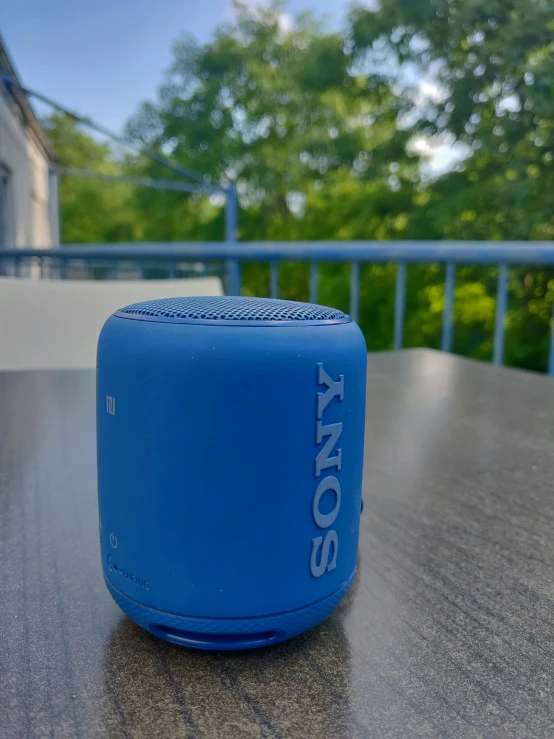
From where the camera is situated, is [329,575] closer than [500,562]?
Yes

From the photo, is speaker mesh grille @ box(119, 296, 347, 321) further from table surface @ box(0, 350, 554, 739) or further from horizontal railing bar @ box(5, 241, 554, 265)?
horizontal railing bar @ box(5, 241, 554, 265)

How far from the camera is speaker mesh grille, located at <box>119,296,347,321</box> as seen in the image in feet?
1.18

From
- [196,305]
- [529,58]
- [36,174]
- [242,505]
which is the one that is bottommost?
[242,505]

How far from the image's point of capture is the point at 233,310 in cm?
37

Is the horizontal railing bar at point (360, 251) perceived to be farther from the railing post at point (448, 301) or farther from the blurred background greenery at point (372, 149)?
the blurred background greenery at point (372, 149)

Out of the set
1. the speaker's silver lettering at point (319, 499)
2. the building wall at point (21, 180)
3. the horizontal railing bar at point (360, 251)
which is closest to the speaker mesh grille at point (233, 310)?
the speaker's silver lettering at point (319, 499)

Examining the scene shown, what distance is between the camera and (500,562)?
497mm

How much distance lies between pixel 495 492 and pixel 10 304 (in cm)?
131

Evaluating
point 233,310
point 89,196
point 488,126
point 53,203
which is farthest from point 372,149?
point 233,310

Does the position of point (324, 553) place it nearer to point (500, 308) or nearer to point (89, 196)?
point (500, 308)

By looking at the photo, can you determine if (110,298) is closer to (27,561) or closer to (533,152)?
(27,561)

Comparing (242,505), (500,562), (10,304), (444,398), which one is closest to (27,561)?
(242,505)

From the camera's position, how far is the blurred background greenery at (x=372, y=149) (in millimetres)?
9039

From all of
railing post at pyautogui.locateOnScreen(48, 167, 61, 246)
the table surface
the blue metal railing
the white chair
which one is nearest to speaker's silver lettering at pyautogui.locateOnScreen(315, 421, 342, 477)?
the table surface
